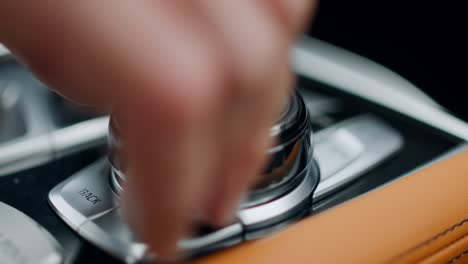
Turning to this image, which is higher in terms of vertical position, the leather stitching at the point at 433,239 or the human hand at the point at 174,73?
the human hand at the point at 174,73

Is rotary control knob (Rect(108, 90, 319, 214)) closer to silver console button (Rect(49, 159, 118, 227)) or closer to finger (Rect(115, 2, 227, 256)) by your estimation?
silver console button (Rect(49, 159, 118, 227))

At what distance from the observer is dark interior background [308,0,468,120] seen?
1.81 ft

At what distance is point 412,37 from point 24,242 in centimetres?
42

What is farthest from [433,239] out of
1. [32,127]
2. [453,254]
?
[32,127]

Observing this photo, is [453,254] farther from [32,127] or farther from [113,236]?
[32,127]

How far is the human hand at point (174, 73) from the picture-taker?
0.59 feet

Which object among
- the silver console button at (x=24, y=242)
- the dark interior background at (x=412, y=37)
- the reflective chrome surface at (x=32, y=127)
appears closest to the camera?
the silver console button at (x=24, y=242)

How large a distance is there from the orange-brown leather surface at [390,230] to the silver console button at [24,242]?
9cm

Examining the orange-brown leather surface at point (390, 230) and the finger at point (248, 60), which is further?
the orange-brown leather surface at point (390, 230)

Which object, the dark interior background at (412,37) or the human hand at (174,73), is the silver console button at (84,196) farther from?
the dark interior background at (412,37)

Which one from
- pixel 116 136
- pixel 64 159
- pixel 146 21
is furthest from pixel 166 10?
pixel 64 159

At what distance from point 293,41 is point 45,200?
10.0 inches

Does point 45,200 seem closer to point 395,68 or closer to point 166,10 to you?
point 166,10

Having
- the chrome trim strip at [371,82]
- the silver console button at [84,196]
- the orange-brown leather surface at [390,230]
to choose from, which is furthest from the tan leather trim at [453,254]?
the silver console button at [84,196]
